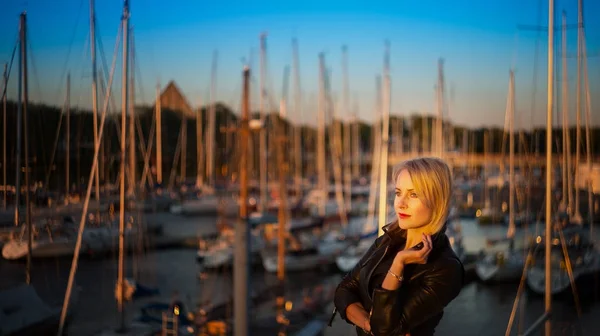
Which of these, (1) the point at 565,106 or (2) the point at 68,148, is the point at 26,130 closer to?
(2) the point at 68,148

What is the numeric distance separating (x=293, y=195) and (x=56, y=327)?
2045 centimetres

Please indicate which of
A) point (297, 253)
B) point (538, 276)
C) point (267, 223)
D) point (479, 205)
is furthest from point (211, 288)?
point (479, 205)

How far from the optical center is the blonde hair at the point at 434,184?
3.92ft

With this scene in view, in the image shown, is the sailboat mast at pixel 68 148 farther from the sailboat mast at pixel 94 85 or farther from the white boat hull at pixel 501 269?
the white boat hull at pixel 501 269

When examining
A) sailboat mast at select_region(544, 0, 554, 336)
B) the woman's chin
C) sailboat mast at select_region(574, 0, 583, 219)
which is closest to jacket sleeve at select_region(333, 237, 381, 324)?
the woman's chin

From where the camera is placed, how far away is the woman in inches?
44.5

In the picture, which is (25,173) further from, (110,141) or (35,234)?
(110,141)

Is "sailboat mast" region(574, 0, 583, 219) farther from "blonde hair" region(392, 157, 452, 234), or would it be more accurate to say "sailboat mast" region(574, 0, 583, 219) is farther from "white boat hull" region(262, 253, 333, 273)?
"white boat hull" region(262, 253, 333, 273)

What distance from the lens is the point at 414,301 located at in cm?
115

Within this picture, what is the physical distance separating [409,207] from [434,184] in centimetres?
7

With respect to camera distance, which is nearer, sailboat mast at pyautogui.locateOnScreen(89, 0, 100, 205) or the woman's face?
the woman's face

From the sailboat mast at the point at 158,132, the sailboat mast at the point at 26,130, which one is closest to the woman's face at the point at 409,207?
the sailboat mast at the point at 26,130

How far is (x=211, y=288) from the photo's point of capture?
35.4ft

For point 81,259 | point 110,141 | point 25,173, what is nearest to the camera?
point 25,173
